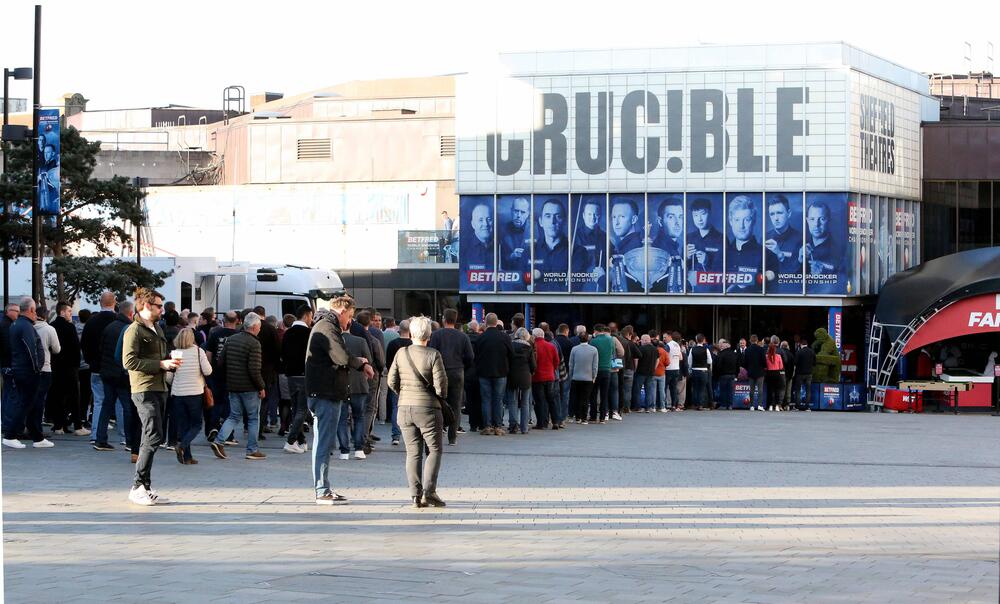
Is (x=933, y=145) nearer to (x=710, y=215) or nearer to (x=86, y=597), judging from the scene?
(x=710, y=215)

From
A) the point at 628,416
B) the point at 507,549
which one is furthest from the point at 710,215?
the point at 507,549

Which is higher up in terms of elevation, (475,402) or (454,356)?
(454,356)

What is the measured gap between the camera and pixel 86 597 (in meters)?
Answer: 8.33

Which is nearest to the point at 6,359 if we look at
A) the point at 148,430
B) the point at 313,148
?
the point at 148,430

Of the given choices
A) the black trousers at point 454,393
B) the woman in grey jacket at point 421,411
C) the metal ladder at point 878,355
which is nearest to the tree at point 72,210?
the black trousers at point 454,393

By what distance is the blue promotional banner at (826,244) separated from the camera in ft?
124

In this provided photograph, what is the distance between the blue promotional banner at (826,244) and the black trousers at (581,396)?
14.7 metres

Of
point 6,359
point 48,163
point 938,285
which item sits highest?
point 48,163

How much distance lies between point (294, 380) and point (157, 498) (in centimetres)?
565

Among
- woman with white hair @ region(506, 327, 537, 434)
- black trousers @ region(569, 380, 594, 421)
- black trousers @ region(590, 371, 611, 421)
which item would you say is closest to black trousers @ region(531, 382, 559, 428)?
woman with white hair @ region(506, 327, 537, 434)

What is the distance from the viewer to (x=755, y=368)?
102ft

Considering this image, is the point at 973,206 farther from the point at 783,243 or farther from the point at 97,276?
the point at 97,276

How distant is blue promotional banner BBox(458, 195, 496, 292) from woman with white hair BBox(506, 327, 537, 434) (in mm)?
18531

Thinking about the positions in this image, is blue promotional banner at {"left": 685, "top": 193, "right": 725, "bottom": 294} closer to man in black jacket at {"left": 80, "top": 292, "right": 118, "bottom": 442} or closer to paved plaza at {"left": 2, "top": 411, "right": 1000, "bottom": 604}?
paved plaza at {"left": 2, "top": 411, "right": 1000, "bottom": 604}
